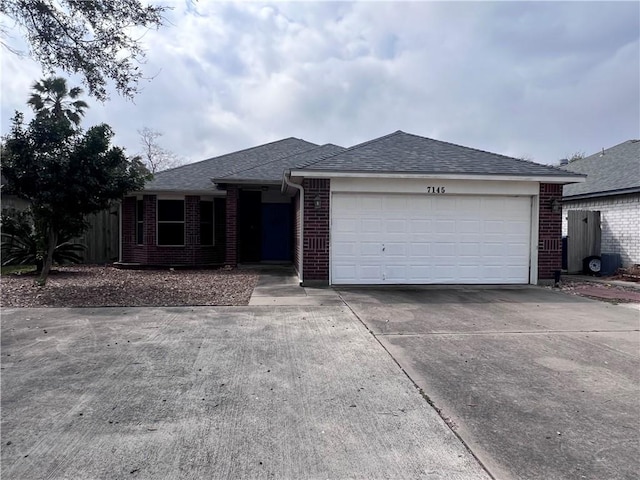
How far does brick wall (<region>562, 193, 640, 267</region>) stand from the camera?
14007 mm

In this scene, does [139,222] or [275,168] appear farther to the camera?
[275,168]

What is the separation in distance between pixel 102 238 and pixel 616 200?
60.3ft

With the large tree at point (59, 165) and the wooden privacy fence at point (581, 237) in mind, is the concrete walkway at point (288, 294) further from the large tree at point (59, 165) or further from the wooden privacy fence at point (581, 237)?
the wooden privacy fence at point (581, 237)

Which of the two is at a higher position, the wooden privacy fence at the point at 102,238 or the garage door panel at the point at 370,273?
the wooden privacy fence at the point at 102,238

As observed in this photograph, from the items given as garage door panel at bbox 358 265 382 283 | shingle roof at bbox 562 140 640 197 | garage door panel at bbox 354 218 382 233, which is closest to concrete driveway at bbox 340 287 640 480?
garage door panel at bbox 358 265 382 283

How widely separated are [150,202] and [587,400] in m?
13.8

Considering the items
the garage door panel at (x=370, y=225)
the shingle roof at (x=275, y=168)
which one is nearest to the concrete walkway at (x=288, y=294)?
the garage door panel at (x=370, y=225)

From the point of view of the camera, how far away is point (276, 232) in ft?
53.6

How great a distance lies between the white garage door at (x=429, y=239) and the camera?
10852mm

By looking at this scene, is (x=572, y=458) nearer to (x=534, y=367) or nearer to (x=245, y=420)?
(x=534, y=367)

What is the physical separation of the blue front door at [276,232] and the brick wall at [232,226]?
1748mm

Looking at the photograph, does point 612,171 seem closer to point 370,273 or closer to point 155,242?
point 370,273

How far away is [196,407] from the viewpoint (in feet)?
12.7

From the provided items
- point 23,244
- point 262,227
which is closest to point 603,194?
point 262,227
